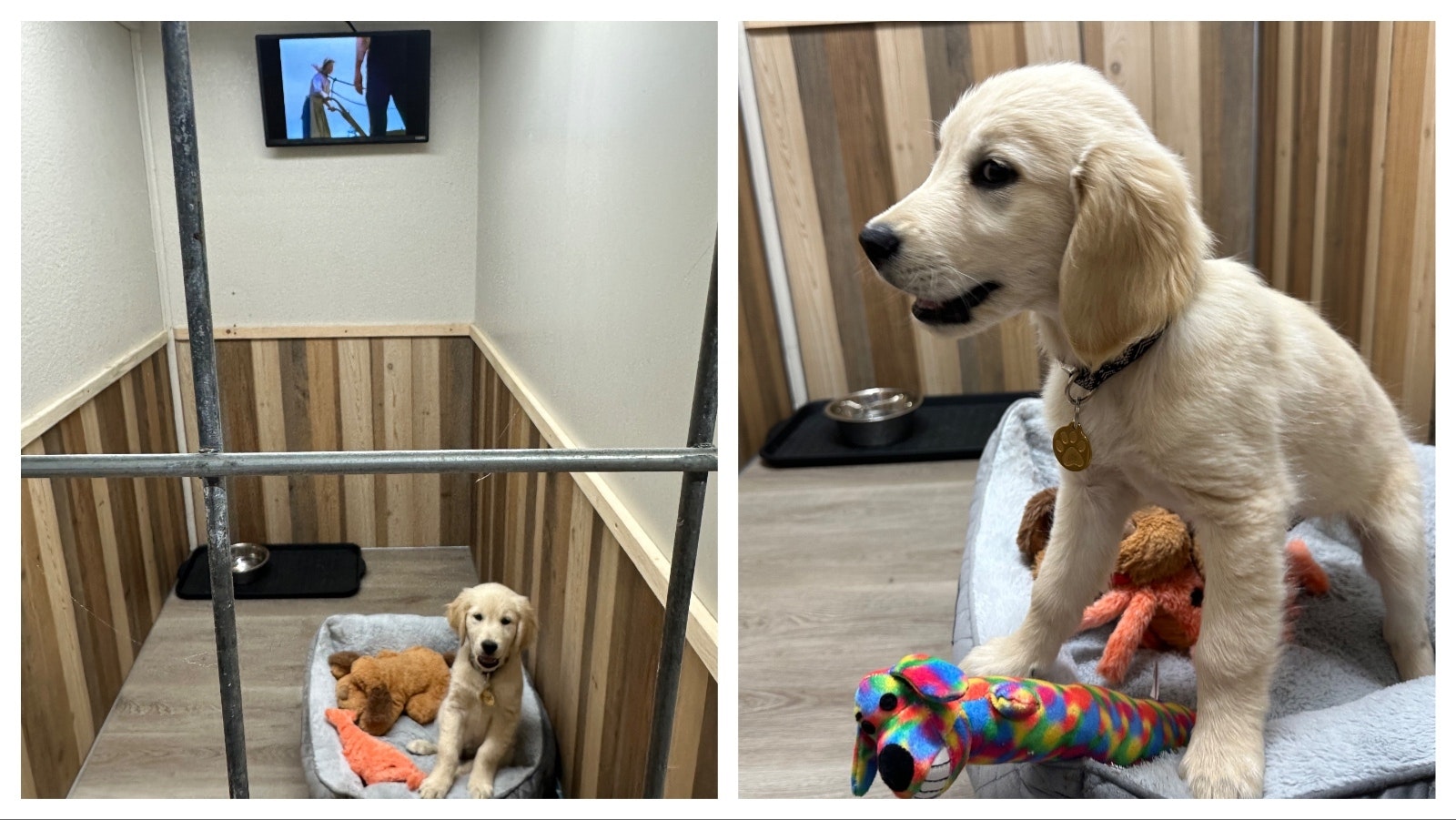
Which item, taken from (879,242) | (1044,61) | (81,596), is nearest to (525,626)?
(81,596)

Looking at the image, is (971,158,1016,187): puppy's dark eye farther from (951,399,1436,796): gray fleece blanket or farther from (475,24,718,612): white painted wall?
(951,399,1436,796): gray fleece blanket

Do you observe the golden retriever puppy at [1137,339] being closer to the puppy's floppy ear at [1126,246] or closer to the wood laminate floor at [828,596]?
the puppy's floppy ear at [1126,246]

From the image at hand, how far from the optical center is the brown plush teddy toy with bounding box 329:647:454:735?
3.35 feet

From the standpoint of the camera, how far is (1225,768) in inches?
37.4

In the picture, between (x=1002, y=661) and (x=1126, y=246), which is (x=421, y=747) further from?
(x=1126, y=246)

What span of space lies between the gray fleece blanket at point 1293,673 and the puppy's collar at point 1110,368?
1.12 feet

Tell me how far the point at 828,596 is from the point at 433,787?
80 centimetres

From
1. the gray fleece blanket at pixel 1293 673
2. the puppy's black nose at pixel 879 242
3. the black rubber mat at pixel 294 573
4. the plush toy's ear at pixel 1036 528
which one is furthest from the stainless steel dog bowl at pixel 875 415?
the black rubber mat at pixel 294 573

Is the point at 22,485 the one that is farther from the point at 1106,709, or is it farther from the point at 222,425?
the point at 1106,709

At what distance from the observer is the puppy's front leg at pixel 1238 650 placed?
0.96 m

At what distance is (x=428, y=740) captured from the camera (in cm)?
114

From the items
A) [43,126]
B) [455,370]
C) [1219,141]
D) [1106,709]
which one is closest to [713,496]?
[455,370]

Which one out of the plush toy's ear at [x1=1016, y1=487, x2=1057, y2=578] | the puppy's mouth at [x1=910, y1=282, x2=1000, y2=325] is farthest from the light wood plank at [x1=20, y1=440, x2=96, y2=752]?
the plush toy's ear at [x1=1016, y1=487, x2=1057, y2=578]

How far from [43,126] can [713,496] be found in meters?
0.64
